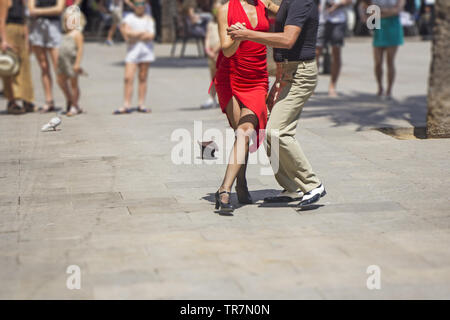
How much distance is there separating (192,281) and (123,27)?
7.52 meters

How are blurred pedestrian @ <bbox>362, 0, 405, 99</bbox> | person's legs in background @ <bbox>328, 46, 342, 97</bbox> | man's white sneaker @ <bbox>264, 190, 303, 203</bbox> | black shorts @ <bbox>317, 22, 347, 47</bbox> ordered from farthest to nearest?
1. black shorts @ <bbox>317, 22, 347, 47</bbox>
2. person's legs in background @ <bbox>328, 46, 342, 97</bbox>
3. blurred pedestrian @ <bbox>362, 0, 405, 99</bbox>
4. man's white sneaker @ <bbox>264, 190, 303, 203</bbox>

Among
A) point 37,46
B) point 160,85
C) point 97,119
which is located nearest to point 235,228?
point 97,119

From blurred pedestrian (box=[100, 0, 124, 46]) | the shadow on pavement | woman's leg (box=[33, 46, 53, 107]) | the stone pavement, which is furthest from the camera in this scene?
blurred pedestrian (box=[100, 0, 124, 46])

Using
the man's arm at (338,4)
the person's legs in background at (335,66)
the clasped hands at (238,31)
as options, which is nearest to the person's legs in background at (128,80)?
the person's legs in background at (335,66)

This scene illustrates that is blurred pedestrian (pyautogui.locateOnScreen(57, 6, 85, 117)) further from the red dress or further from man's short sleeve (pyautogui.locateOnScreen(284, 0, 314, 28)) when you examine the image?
man's short sleeve (pyautogui.locateOnScreen(284, 0, 314, 28))

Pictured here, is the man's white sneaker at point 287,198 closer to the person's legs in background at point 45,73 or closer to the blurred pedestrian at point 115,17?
the person's legs in background at point 45,73

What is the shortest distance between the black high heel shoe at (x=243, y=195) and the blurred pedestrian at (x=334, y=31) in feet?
23.3

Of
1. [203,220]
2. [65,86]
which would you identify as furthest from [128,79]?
[203,220]

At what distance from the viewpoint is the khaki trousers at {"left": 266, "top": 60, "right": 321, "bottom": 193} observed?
6387 mm

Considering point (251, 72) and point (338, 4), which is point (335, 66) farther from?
point (251, 72)

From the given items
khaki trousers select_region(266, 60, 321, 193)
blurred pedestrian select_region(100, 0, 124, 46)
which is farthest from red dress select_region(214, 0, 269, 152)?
blurred pedestrian select_region(100, 0, 124, 46)

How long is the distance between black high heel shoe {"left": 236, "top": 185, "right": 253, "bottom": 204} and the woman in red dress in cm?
17

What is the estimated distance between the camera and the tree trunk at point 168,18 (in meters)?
27.5
